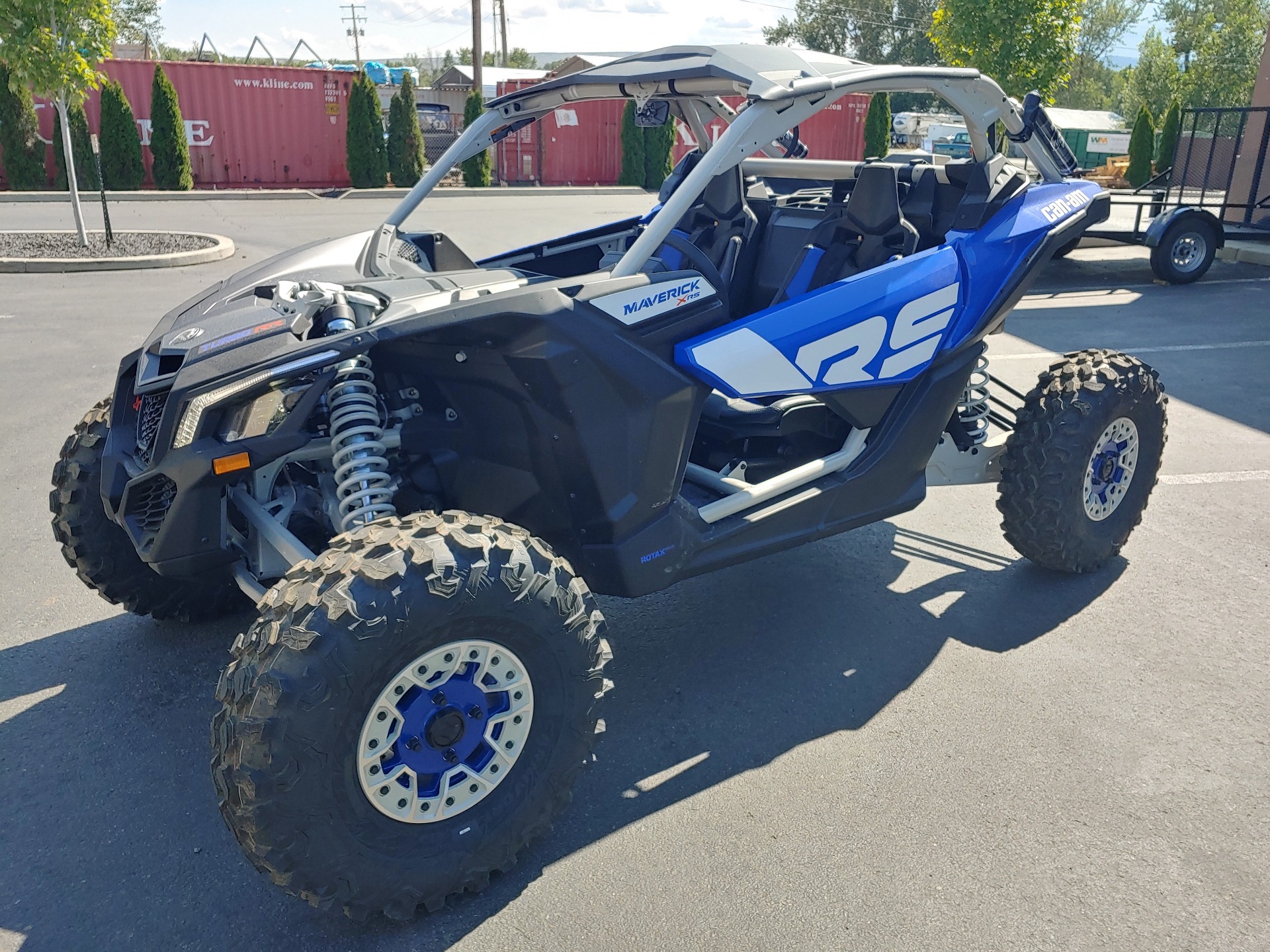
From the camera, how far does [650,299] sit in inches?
125

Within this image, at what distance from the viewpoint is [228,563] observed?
10.4ft

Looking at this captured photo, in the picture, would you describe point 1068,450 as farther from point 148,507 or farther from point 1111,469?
point 148,507

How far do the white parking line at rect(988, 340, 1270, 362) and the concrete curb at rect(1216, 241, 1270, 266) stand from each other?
5.43m

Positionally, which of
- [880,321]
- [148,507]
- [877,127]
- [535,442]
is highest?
[877,127]

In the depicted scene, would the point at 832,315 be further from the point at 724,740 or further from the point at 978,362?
the point at 724,740

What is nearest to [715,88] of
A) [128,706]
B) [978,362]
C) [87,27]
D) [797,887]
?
[978,362]

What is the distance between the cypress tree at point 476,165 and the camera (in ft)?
83.2

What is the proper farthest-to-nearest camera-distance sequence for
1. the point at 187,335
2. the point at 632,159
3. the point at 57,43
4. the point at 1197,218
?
the point at 632,159 → the point at 57,43 → the point at 1197,218 → the point at 187,335

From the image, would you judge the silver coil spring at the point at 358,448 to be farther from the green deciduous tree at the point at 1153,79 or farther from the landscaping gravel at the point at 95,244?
the green deciduous tree at the point at 1153,79

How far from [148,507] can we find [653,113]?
239 cm

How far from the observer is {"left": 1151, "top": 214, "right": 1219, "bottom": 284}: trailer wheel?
1197 cm

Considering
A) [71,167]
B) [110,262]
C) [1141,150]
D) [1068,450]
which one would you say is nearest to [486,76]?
[1141,150]

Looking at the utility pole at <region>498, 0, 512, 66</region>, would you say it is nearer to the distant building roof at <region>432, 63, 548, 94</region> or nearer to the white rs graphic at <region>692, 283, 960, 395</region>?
the distant building roof at <region>432, 63, 548, 94</region>

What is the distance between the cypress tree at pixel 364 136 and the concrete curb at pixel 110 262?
11.3m
